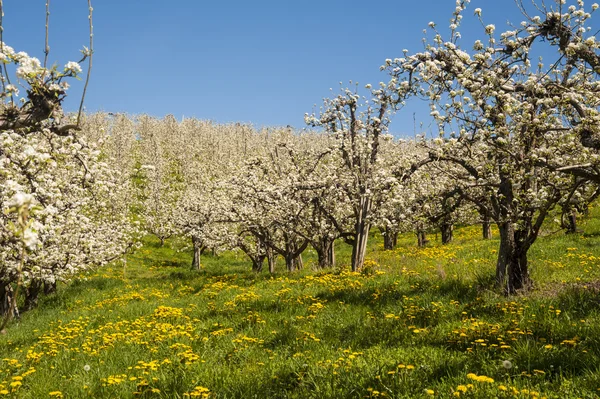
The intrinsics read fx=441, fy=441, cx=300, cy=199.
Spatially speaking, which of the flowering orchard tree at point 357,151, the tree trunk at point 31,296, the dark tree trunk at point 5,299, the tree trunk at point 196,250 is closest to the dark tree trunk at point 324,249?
the flowering orchard tree at point 357,151

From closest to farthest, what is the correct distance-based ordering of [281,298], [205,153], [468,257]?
[281,298]
[468,257]
[205,153]

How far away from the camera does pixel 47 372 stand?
7.78m

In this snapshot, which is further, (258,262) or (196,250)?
Answer: (196,250)

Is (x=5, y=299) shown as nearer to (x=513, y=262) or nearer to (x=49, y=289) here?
(x=49, y=289)

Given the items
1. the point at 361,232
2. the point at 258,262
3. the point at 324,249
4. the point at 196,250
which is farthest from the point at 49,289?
the point at 361,232

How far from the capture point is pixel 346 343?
25.4 feet

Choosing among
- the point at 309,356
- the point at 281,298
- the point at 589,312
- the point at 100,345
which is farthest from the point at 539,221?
the point at 100,345

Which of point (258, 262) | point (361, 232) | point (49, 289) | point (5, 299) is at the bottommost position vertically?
point (49, 289)

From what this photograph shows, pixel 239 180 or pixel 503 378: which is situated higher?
pixel 239 180

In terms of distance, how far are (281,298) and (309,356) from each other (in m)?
5.48

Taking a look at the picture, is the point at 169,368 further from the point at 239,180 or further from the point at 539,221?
the point at 239,180

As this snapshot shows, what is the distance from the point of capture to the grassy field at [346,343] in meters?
5.56

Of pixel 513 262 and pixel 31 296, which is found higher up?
pixel 513 262

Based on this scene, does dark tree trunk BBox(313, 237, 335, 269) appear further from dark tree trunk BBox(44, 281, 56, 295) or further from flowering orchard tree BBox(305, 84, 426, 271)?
dark tree trunk BBox(44, 281, 56, 295)
